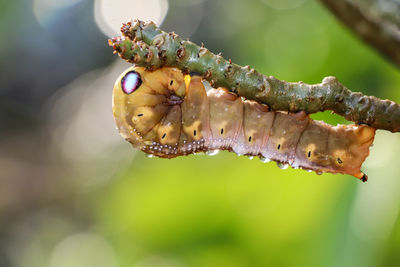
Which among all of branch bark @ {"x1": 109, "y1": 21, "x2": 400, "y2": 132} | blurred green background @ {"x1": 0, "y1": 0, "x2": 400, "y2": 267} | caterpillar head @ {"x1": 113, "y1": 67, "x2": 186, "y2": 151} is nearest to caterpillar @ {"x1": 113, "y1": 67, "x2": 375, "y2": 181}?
caterpillar head @ {"x1": 113, "y1": 67, "x2": 186, "y2": 151}

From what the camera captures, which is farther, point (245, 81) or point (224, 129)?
point (224, 129)

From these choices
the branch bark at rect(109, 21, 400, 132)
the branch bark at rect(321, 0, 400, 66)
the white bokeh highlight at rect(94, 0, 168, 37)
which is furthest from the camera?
the white bokeh highlight at rect(94, 0, 168, 37)

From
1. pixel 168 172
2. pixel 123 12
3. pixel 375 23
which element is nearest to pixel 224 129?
pixel 375 23

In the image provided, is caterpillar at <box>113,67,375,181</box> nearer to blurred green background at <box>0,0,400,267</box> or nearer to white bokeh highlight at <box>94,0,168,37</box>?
blurred green background at <box>0,0,400,267</box>

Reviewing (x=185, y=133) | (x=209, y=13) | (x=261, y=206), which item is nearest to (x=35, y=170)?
(x=209, y=13)

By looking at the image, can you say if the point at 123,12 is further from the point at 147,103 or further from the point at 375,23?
the point at 375,23

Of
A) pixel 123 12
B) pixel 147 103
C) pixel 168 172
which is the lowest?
pixel 147 103

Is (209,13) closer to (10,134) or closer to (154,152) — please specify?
(10,134)

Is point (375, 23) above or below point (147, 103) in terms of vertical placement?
above
